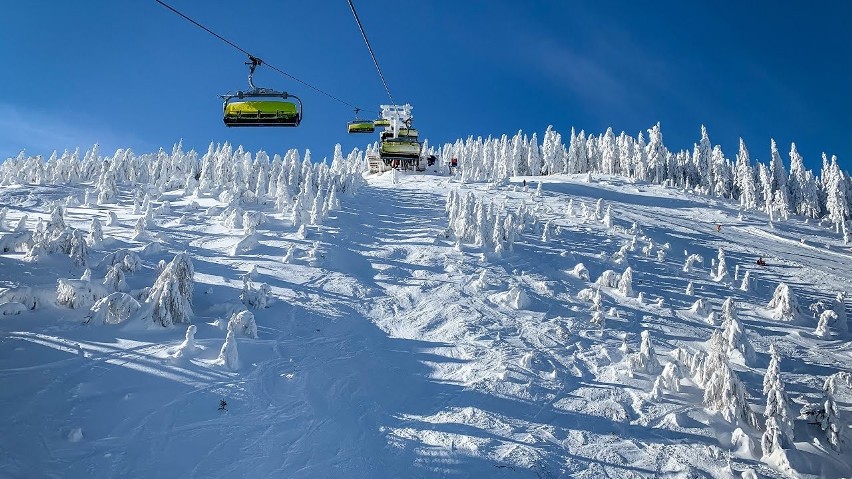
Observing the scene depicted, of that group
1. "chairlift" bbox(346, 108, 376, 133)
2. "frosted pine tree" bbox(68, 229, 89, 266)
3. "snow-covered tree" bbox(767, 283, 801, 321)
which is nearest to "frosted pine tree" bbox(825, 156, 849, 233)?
"snow-covered tree" bbox(767, 283, 801, 321)

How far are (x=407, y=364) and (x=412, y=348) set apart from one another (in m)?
1.44

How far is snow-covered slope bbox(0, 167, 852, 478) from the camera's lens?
1268 cm

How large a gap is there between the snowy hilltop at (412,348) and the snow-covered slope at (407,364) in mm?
91

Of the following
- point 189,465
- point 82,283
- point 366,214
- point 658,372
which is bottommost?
point 189,465

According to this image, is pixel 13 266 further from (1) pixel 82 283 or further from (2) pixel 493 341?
(2) pixel 493 341

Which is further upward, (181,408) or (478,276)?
(478,276)

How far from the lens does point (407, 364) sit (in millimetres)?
18688

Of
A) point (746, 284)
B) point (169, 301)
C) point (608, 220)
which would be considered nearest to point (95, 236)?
point (169, 301)

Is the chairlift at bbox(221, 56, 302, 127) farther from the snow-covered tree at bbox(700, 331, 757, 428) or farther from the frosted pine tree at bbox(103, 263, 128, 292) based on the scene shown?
the snow-covered tree at bbox(700, 331, 757, 428)

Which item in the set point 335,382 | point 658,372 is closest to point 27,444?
point 335,382

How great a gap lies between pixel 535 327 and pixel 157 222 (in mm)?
32556

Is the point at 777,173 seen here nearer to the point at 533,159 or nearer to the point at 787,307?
the point at 533,159

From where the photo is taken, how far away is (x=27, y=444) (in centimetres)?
1102

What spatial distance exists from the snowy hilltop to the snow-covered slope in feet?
0.30
